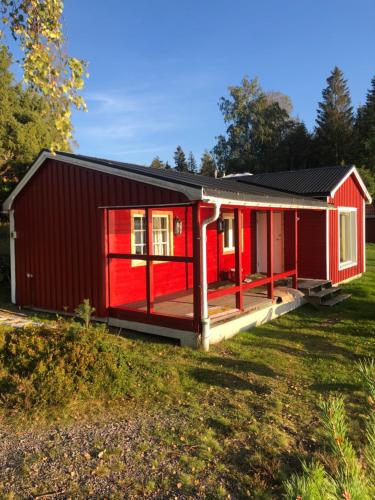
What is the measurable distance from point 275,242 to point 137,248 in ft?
18.1

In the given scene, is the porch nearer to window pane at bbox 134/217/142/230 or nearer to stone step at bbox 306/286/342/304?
window pane at bbox 134/217/142/230

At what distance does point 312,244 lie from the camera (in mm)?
11930

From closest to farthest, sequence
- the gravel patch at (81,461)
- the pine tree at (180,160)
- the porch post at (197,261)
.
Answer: the gravel patch at (81,461), the porch post at (197,261), the pine tree at (180,160)

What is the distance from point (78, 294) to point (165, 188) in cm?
305

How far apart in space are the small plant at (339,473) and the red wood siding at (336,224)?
10.9 meters

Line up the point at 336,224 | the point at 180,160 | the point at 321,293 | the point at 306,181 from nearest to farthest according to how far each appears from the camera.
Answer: the point at 321,293 < the point at 336,224 < the point at 306,181 < the point at 180,160

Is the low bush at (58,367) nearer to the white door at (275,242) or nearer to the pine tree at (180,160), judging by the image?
the white door at (275,242)

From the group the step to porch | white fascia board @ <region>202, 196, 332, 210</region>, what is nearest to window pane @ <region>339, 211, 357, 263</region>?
the step to porch

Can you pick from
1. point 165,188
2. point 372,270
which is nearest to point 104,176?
point 165,188

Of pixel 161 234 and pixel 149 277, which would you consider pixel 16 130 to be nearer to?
pixel 161 234

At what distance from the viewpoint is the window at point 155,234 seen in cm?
882

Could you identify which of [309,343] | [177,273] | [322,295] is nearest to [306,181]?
[322,295]

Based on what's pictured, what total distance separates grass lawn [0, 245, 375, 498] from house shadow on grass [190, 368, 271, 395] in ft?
0.04

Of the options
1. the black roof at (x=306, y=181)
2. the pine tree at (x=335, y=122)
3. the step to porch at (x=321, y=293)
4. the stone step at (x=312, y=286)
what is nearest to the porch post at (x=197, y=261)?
the step to porch at (x=321, y=293)
